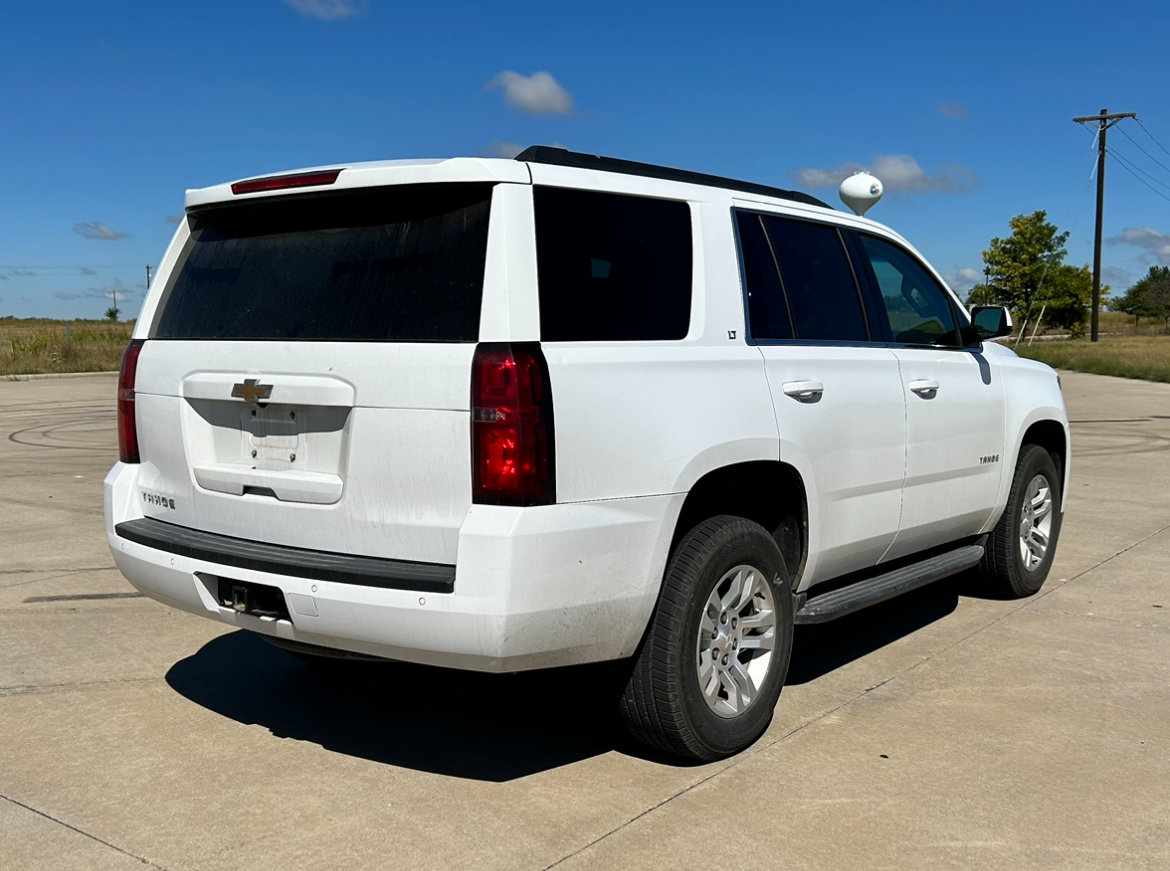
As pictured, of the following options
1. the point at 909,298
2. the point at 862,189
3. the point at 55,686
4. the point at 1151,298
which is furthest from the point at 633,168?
the point at 1151,298

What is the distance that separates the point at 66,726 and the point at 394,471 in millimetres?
1940

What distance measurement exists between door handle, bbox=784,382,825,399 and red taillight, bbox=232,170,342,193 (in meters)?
1.77

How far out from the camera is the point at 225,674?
17.1 ft

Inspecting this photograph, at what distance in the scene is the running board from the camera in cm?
466

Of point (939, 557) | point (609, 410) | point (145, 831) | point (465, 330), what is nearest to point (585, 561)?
point (609, 410)

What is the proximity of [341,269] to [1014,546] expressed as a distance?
13.5 feet

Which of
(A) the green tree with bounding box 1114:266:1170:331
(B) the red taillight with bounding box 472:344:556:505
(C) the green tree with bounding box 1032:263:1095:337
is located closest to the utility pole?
(C) the green tree with bounding box 1032:263:1095:337

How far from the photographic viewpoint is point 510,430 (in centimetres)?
342

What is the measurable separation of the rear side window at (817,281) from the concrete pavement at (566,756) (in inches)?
59.5

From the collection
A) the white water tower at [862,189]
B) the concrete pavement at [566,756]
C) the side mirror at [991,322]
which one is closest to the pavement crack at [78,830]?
the concrete pavement at [566,756]

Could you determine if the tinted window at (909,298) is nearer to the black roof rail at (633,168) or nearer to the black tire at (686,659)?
the black roof rail at (633,168)

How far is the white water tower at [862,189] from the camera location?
9.89 metres

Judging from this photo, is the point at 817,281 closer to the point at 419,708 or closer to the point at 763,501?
the point at 763,501

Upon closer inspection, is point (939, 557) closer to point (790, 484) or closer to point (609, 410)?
point (790, 484)
